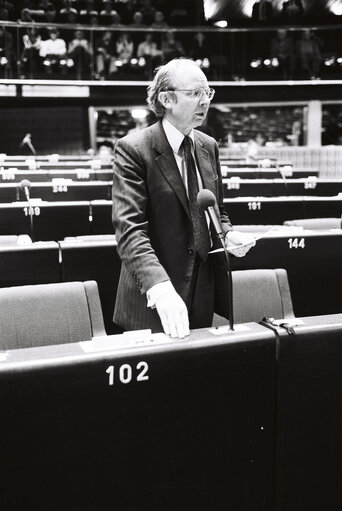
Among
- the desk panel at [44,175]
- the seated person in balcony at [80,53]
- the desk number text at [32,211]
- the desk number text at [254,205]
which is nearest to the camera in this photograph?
the desk number text at [32,211]

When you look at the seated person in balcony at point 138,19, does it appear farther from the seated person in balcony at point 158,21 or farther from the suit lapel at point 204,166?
the suit lapel at point 204,166

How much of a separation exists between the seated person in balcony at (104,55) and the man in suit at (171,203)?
13289 mm

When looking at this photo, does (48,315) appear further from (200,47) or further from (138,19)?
(138,19)

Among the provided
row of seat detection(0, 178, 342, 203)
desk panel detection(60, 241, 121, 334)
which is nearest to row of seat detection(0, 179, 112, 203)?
row of seat detection(0, 178, 342, 203)

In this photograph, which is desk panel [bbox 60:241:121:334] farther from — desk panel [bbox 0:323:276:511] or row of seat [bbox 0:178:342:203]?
row of seat [bbox 0:178:342:203]

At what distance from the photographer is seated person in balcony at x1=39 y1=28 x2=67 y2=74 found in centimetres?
1399

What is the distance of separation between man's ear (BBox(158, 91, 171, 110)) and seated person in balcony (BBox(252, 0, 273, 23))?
1562 cm

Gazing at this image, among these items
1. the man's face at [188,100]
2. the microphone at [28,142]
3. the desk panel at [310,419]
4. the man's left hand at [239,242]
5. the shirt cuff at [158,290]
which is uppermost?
the microphone at [28,142]

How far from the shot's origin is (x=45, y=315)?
7.31ft

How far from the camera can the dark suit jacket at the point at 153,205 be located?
1642 millimetres

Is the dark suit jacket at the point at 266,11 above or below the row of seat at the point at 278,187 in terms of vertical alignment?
above

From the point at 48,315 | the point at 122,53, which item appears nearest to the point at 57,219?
the point at 48,315

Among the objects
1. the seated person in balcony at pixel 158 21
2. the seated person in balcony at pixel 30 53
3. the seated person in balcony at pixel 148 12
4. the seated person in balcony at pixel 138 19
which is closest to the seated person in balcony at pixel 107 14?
the seated person in balcony at pixel 138 19

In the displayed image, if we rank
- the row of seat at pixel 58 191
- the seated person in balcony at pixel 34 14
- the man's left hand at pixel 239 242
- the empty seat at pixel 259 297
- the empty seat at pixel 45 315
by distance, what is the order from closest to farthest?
the man's left hand at pixel 239 242 → the empty seat at pixel 45 315 → the empty seat at pixel 259 297 → the row of seat at pixel 58 191 → the seated person in balcony at pixel 34 14
